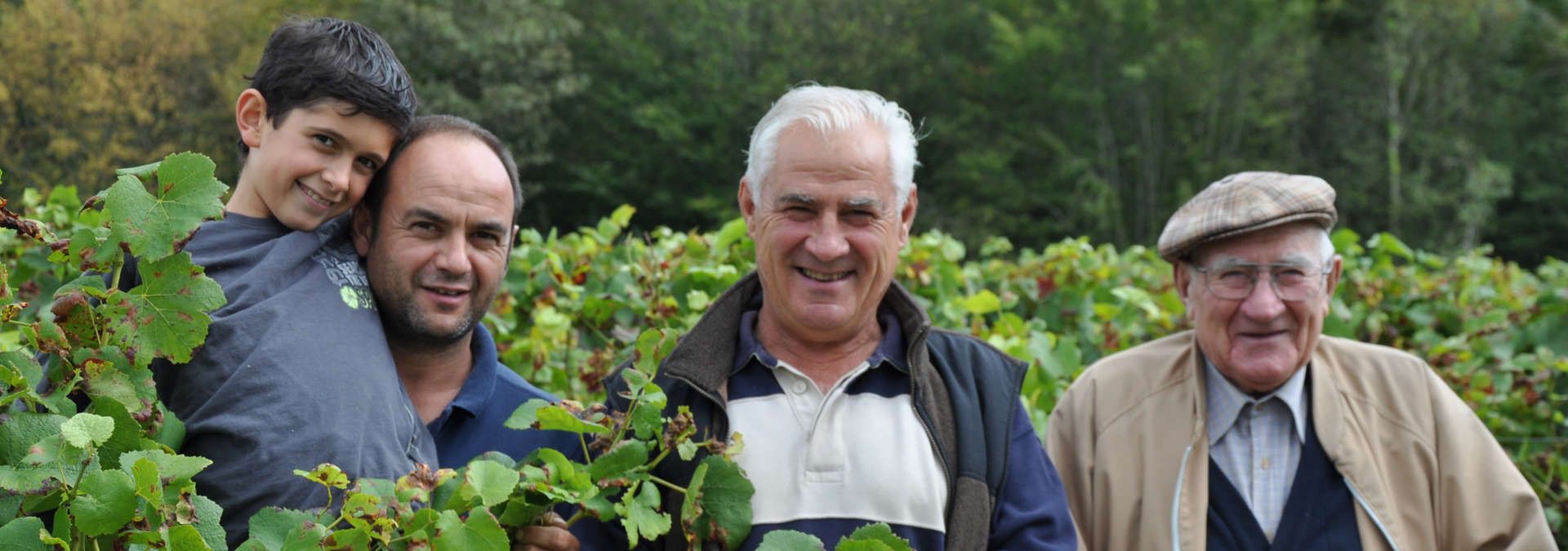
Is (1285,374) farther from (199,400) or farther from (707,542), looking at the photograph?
(199,400)

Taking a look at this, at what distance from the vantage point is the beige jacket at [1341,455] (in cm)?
296

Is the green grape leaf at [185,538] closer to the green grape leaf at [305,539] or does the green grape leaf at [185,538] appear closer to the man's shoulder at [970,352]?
the green grape leaf at [305,539]

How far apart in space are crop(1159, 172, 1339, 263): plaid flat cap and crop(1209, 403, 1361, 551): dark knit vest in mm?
497

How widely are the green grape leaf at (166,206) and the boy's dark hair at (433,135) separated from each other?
74cm

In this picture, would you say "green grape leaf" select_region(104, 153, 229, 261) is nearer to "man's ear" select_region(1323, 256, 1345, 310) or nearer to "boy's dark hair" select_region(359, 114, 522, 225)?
"boy's dark hair" select_region(359, 114, 522, 225)

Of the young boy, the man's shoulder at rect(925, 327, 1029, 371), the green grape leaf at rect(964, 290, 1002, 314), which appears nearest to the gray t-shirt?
the young boy

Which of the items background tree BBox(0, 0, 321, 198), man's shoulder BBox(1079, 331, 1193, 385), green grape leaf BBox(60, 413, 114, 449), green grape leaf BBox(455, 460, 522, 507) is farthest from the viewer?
background tree BBox(0, 0, 321, 198)

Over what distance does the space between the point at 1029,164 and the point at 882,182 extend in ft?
136

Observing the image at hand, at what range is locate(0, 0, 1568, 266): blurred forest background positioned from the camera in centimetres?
3750

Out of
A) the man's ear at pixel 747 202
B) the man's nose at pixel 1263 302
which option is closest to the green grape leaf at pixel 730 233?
the man's ear at pixel 747 202

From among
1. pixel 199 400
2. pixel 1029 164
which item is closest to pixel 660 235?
pixel 199 400

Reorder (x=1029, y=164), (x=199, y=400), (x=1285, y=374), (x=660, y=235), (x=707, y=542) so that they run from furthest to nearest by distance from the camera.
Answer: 1. (x=1029, y=164)
2. (x=660, y=235)
3. (x=1285, y=374)
4. (x=707, y=542)
5. (x=199, y=400)

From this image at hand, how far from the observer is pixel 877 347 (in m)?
2.57

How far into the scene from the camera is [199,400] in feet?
6.23
